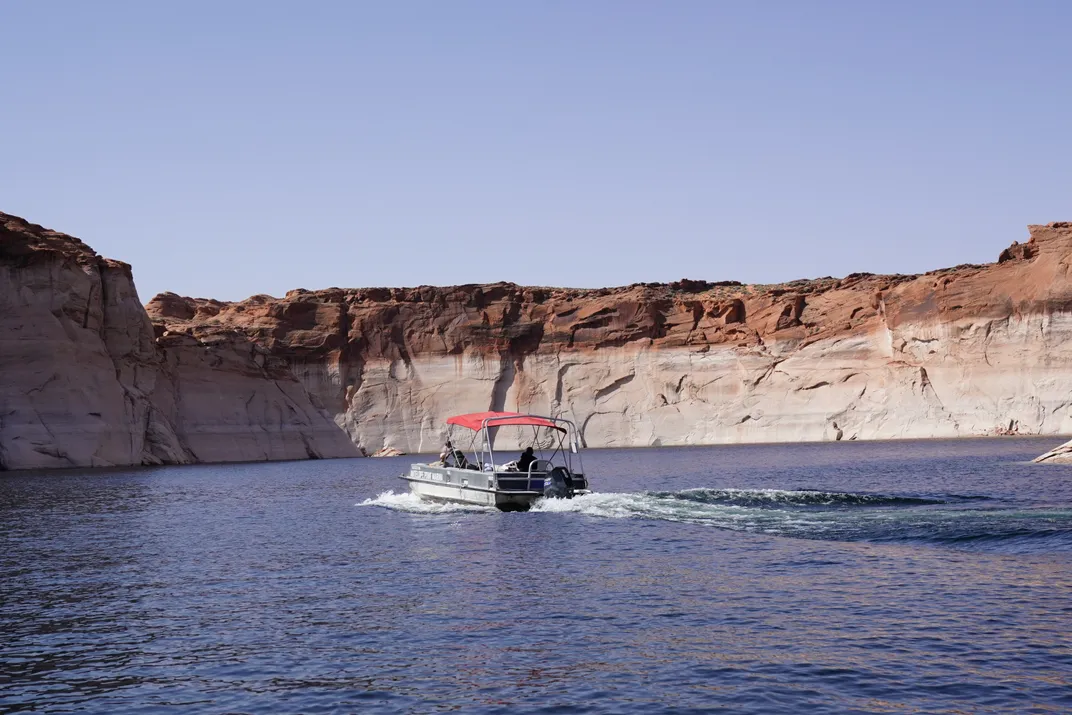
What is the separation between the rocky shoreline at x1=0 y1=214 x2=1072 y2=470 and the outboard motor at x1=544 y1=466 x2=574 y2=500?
34966 millimetres

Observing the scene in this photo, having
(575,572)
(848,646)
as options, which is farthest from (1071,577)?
(575,572)

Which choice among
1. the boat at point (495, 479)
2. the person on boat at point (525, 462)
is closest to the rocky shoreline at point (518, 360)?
the boat at point (495, 479)

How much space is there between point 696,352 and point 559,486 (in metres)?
66.3

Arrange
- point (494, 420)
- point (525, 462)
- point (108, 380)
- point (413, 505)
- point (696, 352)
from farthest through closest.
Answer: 1. point (696, 352)
2. point (108, 380)
3. point (413, 505)
4. point (494, 420)
5. point (525, 462)

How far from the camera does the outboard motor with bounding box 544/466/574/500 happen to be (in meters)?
35.2

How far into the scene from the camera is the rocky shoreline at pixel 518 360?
61969 millimetres

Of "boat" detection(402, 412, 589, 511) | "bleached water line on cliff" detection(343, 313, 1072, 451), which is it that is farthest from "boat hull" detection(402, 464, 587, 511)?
"bleached water line on cliff" detection(343, 313, 1072, 451)

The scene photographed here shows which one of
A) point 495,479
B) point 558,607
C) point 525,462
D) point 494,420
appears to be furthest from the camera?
point 494,420

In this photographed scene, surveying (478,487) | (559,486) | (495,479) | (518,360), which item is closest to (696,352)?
(518,360)

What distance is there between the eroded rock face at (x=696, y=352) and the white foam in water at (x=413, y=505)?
43.1 metres

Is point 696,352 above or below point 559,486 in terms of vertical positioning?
above

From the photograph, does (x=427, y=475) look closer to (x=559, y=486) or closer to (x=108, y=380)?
(x=559, y=486)

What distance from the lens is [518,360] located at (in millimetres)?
107062

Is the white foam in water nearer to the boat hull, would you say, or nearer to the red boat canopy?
the boat hull
